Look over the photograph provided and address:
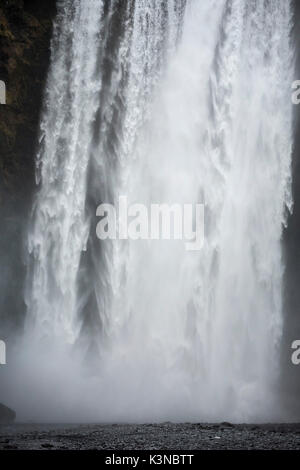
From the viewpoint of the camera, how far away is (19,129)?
26516 mm

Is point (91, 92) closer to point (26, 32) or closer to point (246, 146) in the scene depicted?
point (26, 32)

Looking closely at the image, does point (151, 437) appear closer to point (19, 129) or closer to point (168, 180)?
point (168, 180)

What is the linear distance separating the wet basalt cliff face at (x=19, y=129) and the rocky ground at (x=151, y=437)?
27.0 feet

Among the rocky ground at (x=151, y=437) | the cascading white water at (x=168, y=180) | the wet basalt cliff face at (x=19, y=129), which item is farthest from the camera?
the wet basalt cliff face at (x=19, y=129)

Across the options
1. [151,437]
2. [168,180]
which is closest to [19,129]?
[168,180]

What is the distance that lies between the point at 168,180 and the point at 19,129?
6.70 meters

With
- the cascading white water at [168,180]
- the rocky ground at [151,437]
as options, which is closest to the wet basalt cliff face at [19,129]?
the cascading white water at [168,180]

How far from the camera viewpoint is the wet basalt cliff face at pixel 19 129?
1022 inches

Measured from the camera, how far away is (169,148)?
25.8 meters

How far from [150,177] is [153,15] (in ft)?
22.3

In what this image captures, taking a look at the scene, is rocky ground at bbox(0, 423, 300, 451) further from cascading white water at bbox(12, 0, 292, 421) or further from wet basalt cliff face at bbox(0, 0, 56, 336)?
wet basalt cliff face at bbox(0, 0, 56, 336)

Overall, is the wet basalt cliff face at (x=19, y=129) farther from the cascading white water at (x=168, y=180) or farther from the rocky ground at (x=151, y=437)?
the rocky ground at (x=151, y=437)
